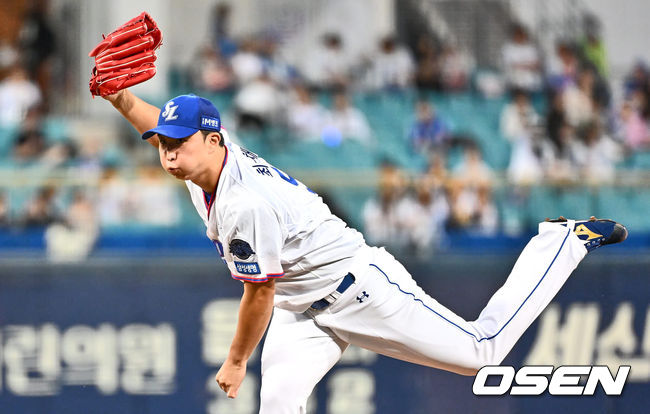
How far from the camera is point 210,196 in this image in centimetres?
409

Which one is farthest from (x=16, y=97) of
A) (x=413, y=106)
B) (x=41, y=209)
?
(x=413, y=106)

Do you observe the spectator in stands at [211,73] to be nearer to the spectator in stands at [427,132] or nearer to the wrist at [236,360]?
the spectator in stands at [427,132]

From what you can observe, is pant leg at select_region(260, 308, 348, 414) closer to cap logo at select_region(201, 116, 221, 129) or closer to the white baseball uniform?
the white baseball uniform

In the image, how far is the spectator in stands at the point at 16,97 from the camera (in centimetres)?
1041

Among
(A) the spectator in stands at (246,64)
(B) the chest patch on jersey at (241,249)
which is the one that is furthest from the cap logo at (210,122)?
(A) the spectator in stands at (246,64)

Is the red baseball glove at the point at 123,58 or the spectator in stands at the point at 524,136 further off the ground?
the red baseball glove at the point at 123,58

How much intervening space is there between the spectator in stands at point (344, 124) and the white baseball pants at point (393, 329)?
244 inches

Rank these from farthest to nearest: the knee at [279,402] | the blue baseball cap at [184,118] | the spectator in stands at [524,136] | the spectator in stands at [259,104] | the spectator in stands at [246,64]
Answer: the spectator in stands at [246,64] → the spectator in stands at [259,104] → the spectator in stands at [524,136] → the knee at [279,402] → the blue baseball cap at [184,118]

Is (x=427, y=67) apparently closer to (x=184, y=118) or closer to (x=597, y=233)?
(x=597, y=233)

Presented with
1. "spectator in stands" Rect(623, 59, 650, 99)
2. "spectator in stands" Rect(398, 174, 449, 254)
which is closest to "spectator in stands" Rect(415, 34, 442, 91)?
"spectator in stands" Rect(623, 59, 650, 99)

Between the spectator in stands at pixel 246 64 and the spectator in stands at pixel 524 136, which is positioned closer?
the spectator in stands at pixel 524 136

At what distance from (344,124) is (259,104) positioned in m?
1.02

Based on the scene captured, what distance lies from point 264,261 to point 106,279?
2842 mm

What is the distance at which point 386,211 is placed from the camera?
24.1ft
